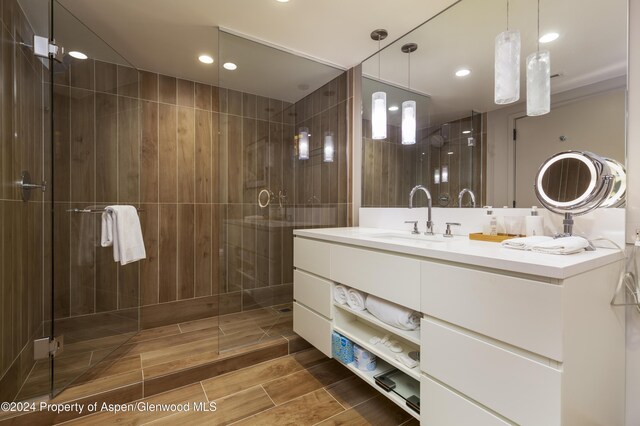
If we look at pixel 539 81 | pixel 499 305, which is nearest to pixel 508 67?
pixel 539 81

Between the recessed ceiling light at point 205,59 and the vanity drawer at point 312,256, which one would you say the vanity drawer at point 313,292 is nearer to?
the vanity drawer at point 312,256

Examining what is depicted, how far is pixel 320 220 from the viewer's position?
2471mm

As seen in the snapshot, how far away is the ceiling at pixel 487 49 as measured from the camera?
119 cm

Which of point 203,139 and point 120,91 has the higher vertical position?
point 120,91

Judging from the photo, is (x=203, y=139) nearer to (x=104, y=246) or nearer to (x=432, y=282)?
(x=104, y=246)

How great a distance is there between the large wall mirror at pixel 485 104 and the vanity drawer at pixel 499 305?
2.33 feet

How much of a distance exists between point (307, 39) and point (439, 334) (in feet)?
6.54

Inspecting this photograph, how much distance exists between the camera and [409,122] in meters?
1.95

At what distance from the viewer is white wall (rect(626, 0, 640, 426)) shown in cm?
110

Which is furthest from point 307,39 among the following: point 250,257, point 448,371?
point 448,371

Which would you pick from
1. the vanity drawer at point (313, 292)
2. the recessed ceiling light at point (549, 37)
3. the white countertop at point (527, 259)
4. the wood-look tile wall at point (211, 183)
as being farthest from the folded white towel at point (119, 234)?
the recessed ceiling light at point (549, 37)

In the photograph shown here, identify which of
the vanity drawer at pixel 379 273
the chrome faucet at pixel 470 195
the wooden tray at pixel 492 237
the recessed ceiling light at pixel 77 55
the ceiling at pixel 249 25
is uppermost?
the ceiling at pixel 249 25

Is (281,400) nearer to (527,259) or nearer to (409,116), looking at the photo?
(527,259)

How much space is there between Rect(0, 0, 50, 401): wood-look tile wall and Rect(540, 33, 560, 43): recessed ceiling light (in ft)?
8.43
